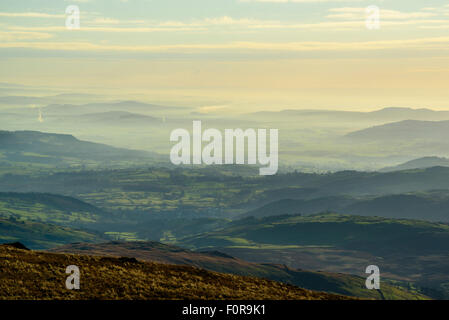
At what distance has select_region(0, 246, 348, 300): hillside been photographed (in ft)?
288

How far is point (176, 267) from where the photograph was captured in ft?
370

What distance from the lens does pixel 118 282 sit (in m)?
94.2

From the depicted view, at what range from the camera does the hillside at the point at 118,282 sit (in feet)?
288
